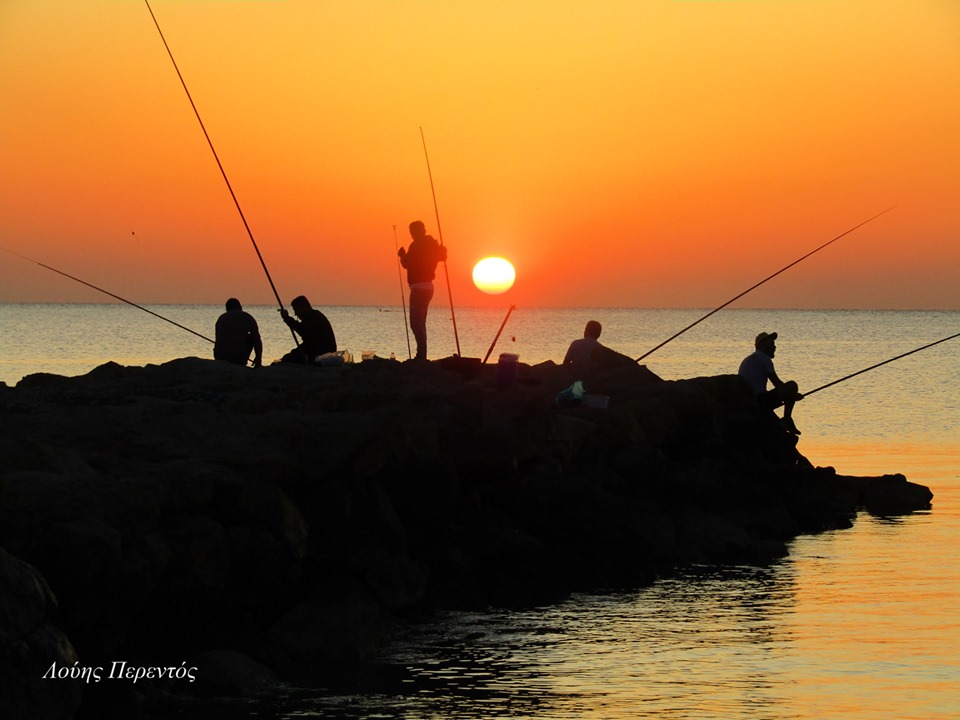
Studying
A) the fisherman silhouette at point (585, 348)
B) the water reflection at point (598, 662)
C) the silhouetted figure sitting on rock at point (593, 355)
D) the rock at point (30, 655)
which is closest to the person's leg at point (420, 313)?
the silhouetted figure sitting on rock at point (593, 355)

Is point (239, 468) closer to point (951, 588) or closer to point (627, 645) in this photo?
point (627, 645)

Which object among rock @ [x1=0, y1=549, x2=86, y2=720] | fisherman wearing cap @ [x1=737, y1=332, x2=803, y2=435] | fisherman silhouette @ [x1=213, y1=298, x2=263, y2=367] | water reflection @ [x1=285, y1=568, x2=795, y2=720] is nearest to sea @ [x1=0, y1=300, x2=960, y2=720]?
water reflection @ [x1=285, y1=568, x2=795, y2=720]

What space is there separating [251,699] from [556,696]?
1.91 m

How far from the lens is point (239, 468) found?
9664mm

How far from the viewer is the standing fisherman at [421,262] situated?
49.8 ft

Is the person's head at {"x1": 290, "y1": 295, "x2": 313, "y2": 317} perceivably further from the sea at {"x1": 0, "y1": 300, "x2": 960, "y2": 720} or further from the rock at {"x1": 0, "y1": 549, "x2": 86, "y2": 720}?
the rock at {"x1": 0, "y1": 549, "x2": 86, "y2": 720}

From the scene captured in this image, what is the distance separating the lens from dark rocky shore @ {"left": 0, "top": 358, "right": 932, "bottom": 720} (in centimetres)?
801

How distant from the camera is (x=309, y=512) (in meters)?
10.2

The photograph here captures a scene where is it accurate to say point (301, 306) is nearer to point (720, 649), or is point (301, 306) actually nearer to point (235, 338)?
point (235, 338)

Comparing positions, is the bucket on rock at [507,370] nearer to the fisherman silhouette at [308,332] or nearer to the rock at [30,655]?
the fisherman silhouette at [308,332]

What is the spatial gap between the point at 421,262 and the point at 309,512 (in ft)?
18.1

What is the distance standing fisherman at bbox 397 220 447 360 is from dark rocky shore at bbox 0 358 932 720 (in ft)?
3.20

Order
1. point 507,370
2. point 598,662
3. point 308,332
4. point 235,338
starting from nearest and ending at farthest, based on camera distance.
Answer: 1. point 598,662
2. point 507,370
3. point 308,332
4. point 235,338

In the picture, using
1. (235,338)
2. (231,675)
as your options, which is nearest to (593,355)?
(235,338)
